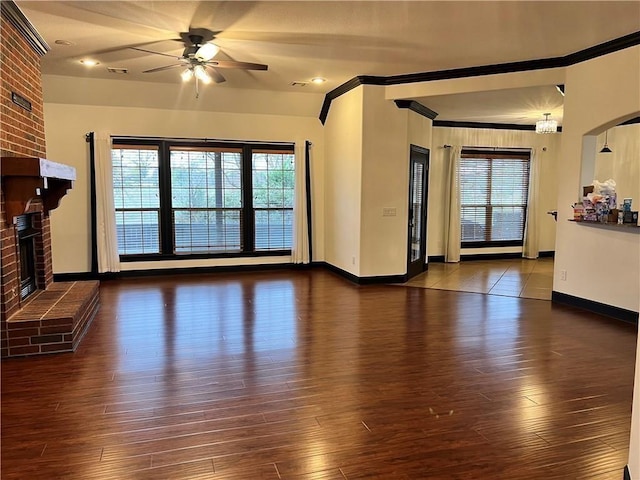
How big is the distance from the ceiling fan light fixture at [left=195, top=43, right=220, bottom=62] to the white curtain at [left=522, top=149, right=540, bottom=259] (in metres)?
7.01

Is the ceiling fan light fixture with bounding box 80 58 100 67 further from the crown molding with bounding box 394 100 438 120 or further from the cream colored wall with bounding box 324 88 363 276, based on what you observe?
the crown molding with bounding box 394 100 438 120

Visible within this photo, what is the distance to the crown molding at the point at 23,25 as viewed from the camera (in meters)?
3.66

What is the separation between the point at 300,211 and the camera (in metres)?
7.71

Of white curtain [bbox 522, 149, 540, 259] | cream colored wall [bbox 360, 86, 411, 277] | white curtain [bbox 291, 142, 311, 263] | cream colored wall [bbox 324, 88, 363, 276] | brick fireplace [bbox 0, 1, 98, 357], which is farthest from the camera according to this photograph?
white curtain [bbox 522, 149, 540, 259]

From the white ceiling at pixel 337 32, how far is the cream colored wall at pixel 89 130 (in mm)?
807

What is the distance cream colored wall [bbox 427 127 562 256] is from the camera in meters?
8.57

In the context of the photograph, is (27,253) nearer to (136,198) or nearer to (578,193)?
(136,198)

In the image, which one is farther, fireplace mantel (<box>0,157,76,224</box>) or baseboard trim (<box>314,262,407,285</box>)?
baseboard trim (<box>314,262,407,285</box>)

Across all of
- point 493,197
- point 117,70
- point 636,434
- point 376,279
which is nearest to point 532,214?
point 493,197

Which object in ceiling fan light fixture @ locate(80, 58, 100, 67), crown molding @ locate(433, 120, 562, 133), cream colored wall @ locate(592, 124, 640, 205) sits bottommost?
cream colored wall @ locate(592, 124, 640, 205)

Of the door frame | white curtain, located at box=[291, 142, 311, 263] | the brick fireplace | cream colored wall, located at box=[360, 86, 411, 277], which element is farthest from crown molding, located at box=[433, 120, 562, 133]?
the brick fireplace

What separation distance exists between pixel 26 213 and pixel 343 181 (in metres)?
4.22

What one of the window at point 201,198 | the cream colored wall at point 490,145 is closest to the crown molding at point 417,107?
the cream colored wall at point 490,145

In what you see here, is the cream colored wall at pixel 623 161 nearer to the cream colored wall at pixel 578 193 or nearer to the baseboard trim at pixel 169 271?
the cream colored wall at pixel 578 193
